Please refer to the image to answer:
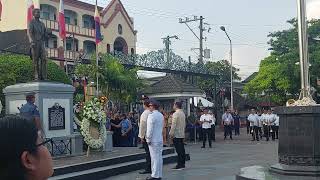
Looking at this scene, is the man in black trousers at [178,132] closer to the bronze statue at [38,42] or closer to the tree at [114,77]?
the bronze statue at [38,42]

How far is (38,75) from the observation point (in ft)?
46.8

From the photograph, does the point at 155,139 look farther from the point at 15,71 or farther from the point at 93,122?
the point at 15,71

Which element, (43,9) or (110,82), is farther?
(43,9)

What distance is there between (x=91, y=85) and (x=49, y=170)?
2611 centimetres

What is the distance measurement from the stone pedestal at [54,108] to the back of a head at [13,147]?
11.8 metres

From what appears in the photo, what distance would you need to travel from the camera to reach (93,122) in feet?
45.5


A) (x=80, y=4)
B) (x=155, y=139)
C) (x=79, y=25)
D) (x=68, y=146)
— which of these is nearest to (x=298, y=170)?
(x=155, y=139)

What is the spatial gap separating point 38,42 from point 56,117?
219 centimetres

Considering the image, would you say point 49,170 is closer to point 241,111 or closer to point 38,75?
point 38,75

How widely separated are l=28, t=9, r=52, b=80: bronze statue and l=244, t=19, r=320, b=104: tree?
28746mm

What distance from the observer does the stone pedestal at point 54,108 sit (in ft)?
44.9

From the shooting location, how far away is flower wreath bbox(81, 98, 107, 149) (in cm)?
1377

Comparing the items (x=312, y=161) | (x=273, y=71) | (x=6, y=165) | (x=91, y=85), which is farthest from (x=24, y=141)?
(x=273, y=71)

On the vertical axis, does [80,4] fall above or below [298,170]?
above
